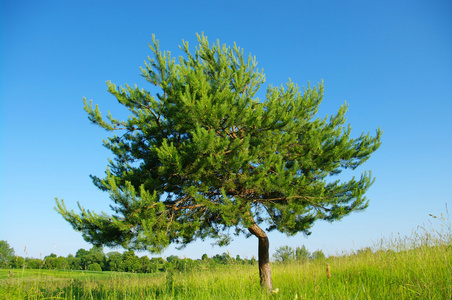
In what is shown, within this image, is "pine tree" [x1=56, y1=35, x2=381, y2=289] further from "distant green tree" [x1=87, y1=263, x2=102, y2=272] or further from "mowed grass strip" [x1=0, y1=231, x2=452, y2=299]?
"distant green tree" [x1=87, y1=263, x2=102, y2=272]

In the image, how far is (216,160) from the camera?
6047 millimetres

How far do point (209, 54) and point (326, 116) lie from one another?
12.2 feet

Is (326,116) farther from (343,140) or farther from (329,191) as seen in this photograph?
(329,191)

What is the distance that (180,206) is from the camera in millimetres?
7227

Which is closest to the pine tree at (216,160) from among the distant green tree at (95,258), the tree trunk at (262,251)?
the tree trunk at (262,251)

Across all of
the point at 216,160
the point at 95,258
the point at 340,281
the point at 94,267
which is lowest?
the point at 94,267

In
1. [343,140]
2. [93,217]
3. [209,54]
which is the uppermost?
[209,54]

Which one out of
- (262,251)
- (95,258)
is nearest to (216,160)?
(262,251)

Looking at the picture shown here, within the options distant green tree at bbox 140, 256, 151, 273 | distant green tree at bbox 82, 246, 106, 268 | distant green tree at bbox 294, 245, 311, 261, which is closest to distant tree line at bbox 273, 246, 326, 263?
distant green tree at bbox 294, 245, 311, 261

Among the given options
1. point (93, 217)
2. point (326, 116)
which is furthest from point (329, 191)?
point (93, 217)

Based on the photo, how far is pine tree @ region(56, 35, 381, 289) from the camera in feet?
19.9

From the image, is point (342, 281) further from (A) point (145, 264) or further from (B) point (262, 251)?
(A) point (145, 264)

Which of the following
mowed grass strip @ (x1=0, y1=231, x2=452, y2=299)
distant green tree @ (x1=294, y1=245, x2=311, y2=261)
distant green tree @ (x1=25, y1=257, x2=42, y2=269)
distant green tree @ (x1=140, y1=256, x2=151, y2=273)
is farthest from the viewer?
distant green tree @ (x1=140, y1=256, x2=151, y2=273)

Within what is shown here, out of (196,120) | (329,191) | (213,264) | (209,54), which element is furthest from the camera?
(213,264)
